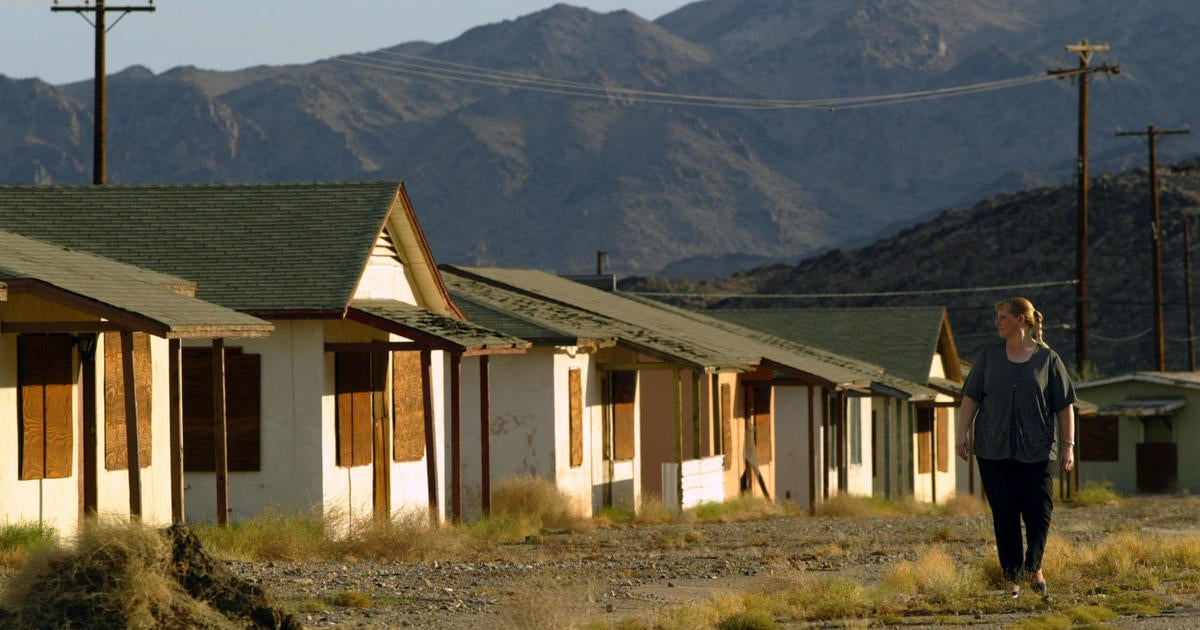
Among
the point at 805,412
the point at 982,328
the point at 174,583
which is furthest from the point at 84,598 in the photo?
the point at 982,328

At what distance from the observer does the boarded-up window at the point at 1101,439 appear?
4816 centimetres

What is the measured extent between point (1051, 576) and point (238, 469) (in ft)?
32.5

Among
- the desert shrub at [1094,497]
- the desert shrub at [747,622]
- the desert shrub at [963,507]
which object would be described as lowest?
the desert shrub at [1094,497]

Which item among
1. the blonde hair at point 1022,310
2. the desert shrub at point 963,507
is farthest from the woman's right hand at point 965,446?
the desert shrub at point 963,507

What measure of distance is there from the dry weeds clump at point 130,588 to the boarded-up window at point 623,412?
18.2 metres

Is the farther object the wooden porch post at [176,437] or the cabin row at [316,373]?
the cabin row at [316,373]

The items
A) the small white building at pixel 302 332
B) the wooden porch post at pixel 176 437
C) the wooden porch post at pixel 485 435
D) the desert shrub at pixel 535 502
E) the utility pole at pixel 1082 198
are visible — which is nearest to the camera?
the wooden porch post at pixel 176 437

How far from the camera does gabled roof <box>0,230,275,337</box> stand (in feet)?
51.4

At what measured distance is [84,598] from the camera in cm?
1001

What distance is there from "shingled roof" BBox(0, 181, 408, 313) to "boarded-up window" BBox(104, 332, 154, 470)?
1.50 m

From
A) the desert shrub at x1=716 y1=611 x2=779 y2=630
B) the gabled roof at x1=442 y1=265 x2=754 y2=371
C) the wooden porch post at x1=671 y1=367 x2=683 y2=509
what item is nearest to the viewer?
the desert shrub at x1=716 y1=611 x2=779 y2=630

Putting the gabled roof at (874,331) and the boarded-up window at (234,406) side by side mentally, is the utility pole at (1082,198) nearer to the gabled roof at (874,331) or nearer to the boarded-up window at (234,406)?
the gabled roof at (874,331)

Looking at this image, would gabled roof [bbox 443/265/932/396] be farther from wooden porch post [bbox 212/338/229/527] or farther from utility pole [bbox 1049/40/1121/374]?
utility pole [bbox 1049/40/1121/374]

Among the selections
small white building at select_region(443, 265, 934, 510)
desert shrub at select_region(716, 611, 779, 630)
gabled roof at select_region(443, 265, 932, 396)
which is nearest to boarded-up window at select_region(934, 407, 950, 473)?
gabled roof at select_region(443, 265, 932, 396)
